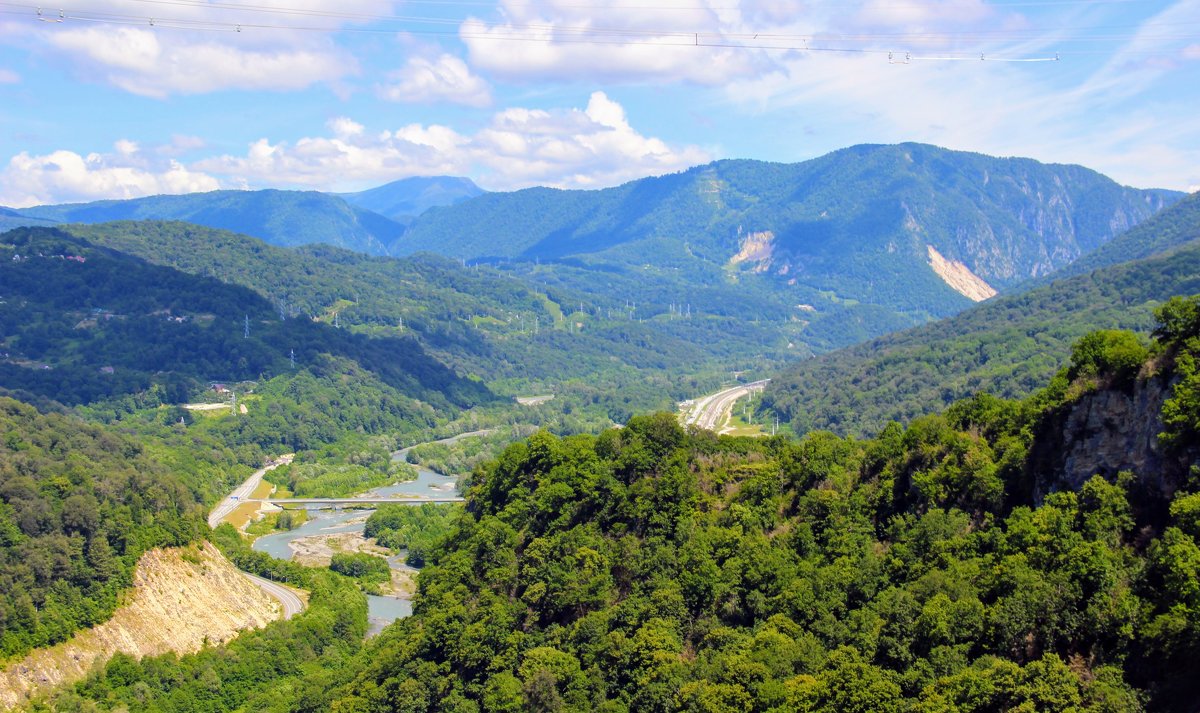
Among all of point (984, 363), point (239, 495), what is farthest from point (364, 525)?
point (984, 363)

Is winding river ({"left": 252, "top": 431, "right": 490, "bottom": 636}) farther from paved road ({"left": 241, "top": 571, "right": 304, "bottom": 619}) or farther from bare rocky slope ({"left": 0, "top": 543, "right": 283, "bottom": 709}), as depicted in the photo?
bare rocky slope ({"left": 0, "top": 543, "right": 283, "bottom": 709})

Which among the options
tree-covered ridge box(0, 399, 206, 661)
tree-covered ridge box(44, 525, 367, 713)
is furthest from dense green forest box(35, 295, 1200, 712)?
tree-covered ridge box(0, 399, 206, 661)

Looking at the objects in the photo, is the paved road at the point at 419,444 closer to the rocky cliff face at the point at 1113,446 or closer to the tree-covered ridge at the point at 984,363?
the tree-covered ridge at the point at 984,363

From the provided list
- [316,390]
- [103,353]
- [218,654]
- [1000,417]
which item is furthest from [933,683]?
[103,353]

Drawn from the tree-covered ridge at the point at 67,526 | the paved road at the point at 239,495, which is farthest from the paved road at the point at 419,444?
the tree-covered ridge at the point at 67,526

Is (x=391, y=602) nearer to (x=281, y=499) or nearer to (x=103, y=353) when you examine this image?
(x=281, y=499)

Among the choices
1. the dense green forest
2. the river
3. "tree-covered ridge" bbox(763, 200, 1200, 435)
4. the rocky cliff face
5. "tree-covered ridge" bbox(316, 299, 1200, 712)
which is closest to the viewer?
"tree-covered ridge" bbox(316, 299, 1200, 712)
